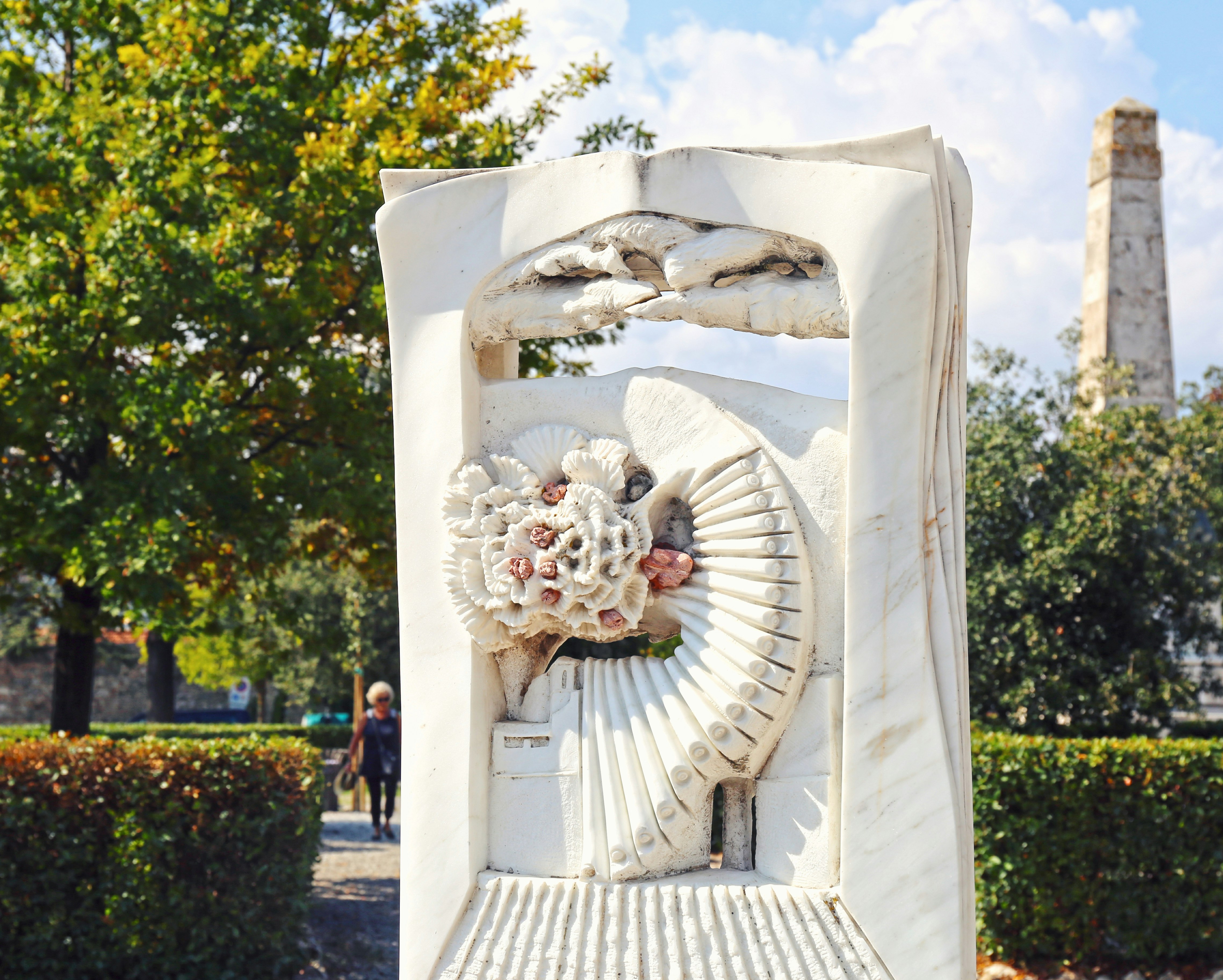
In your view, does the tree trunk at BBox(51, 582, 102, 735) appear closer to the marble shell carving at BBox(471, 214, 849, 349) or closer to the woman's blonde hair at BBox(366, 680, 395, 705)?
the woman's blonde hair at BBox(366, 680, 395, 705)

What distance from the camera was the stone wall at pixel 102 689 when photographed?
20.7 metres

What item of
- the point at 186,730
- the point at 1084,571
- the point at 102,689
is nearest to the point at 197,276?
the point at 1084,571

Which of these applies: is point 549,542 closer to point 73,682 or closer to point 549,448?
point 549,448

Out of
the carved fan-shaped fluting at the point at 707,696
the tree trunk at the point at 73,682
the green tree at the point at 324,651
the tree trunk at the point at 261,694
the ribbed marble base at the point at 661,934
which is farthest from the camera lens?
the tree trunk at the point at 261,694

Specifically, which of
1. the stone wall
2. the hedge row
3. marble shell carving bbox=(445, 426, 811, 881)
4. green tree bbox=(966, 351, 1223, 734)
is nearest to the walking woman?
the hedge row

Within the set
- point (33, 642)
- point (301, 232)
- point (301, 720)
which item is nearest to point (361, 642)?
point (33, 642)

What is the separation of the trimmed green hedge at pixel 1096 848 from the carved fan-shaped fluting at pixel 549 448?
3.54 meters

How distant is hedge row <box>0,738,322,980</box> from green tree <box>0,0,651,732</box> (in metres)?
0.96

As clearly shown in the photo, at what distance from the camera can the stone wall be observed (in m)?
20.7

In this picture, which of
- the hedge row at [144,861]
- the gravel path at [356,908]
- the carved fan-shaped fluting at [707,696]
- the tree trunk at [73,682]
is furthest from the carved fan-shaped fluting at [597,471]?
the tree trunk at [73,682]

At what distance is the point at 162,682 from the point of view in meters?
14.4

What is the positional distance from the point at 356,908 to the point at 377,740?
1.70m

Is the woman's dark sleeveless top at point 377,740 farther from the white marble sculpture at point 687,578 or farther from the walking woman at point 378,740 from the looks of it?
the white marble sculpture at point 687,578

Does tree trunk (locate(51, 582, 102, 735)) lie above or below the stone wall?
above
